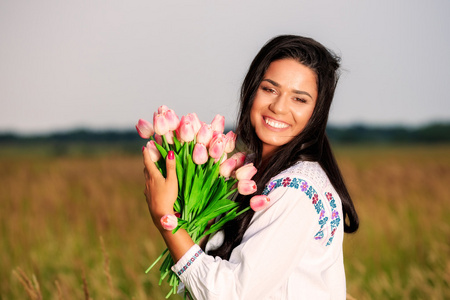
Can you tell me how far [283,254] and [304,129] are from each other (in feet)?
1.73

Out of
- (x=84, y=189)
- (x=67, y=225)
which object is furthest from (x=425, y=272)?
(x=84, y=189)

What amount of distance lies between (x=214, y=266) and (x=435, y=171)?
5864mm

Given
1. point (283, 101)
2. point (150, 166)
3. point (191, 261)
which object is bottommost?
point (191, 261)

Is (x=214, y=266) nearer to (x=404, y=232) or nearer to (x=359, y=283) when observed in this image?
(x=359, y=283)

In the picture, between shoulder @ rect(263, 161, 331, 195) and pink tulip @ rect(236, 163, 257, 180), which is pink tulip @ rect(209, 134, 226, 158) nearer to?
pink tulip @ rect(236, 163, 257, 180)

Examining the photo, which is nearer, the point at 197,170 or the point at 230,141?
the point at 197,170

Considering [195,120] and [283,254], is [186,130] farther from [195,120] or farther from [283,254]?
[283,254]

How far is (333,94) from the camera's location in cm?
188

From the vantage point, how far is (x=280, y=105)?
1713mm

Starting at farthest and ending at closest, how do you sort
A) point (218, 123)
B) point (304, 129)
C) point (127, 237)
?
point (127, 237), point (304, 129), point (218, 123)

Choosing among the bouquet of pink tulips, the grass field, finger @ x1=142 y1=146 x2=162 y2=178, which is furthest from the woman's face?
the grass field

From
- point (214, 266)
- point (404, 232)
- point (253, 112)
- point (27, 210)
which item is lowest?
point (27, 210)

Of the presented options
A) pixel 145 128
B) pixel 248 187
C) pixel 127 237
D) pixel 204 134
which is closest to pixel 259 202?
pixel 248 187

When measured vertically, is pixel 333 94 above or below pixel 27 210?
above
